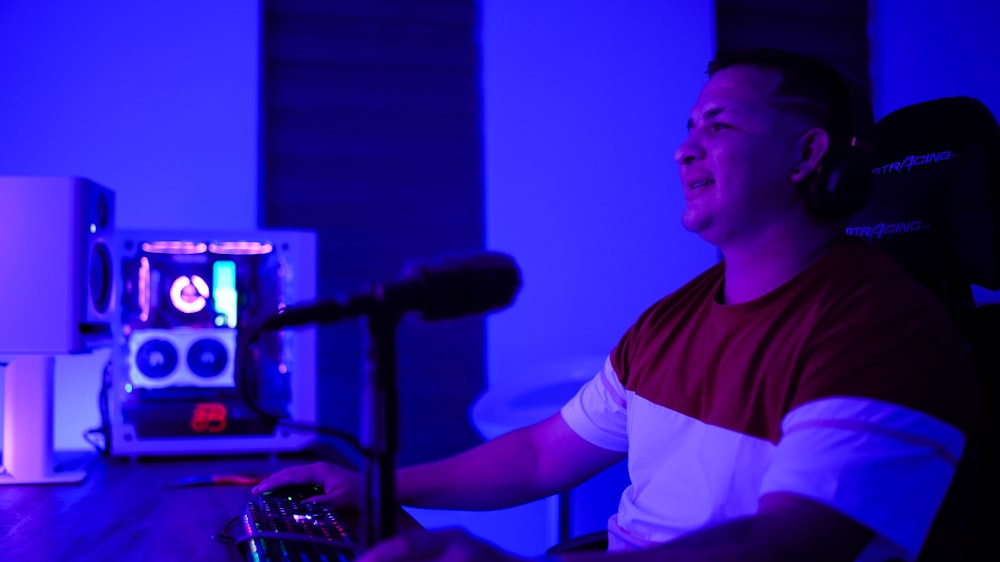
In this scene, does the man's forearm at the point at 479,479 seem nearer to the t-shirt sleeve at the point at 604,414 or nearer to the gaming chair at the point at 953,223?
the t-shirt sleeve at the point at 604,414

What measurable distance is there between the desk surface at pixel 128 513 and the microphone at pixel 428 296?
1.58ft

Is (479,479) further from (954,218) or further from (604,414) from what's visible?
(954,218)

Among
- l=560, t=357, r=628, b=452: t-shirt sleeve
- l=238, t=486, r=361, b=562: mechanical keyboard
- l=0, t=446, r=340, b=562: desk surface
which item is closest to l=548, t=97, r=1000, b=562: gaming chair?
l=560, t=357, r=628, b=452: t-shirt sleeve

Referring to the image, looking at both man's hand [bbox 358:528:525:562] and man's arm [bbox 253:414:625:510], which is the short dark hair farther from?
man's hand [bbox 358:528:525:562]

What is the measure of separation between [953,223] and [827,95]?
253 millimetres

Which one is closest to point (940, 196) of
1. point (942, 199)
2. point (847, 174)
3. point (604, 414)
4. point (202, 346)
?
point (942, 199)

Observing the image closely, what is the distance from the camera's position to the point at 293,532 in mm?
1028

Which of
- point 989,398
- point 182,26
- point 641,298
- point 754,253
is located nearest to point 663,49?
point 641,298

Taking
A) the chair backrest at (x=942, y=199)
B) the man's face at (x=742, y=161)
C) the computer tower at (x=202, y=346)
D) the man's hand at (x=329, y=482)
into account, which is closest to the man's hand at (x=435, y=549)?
the man's hand at (x=329, y=482)

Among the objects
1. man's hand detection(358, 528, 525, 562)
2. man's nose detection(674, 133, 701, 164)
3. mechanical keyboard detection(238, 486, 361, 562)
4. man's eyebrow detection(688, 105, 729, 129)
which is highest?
man's eyebrow detection(688, 105, 729, 129)

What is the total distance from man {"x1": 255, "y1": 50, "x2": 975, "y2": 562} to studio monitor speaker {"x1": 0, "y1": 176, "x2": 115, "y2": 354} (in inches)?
25.0

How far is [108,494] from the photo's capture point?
147 cm

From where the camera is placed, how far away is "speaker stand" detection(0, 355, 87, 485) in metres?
1.58

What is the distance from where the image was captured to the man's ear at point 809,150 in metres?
1.17
